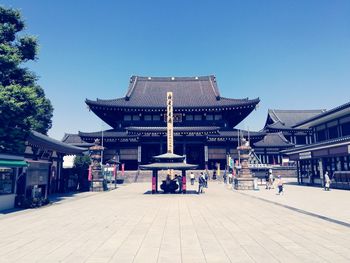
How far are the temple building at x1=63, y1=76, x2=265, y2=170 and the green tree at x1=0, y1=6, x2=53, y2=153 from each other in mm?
20787

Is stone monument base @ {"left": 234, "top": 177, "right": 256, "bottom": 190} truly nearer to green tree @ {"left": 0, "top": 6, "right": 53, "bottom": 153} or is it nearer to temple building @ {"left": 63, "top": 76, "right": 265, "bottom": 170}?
temple building @ {"left": 63, "top": 76, "right": 265, "bottom": 170}

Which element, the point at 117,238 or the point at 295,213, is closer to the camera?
the point at 117,238

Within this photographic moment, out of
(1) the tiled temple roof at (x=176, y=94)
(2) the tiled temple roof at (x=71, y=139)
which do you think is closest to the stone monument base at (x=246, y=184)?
(1) the tiled temple roof at (x=176, y=94)

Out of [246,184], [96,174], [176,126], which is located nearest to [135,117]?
[176,126]

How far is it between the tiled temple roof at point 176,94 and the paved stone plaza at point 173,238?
29518mm

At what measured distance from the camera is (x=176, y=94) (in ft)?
150

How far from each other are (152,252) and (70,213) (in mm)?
7251

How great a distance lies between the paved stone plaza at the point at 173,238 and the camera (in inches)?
227

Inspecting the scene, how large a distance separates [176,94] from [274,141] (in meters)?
20.2

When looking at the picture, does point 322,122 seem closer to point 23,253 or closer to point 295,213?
point 295,213

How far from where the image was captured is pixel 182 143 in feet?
126

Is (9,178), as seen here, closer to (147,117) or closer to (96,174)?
(96,174)

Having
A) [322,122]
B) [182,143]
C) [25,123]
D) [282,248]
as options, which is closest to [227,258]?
[282,248]

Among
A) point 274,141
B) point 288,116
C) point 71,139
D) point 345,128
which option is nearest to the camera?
point 345,128
